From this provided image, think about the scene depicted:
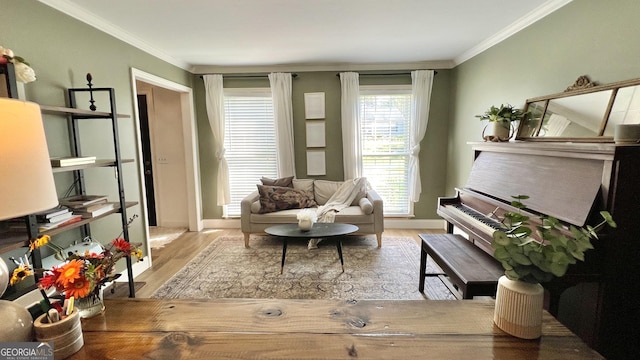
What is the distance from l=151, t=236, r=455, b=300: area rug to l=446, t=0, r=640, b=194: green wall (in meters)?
1.61

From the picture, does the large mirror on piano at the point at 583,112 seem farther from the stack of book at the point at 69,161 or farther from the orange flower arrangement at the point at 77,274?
the stack of book at the point at 69,161

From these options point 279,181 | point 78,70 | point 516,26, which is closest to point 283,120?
point 279,181

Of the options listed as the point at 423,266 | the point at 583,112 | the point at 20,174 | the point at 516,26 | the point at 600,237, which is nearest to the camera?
the point at 20,174

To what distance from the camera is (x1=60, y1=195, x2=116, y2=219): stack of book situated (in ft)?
7.14

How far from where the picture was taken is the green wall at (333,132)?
14.2ft

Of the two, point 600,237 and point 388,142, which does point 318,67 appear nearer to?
point 388,142

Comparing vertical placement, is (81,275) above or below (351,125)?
below

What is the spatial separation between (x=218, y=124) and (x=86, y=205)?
2.44 m

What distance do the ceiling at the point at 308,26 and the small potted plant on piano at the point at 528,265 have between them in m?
2.14

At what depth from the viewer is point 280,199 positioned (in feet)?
13.0

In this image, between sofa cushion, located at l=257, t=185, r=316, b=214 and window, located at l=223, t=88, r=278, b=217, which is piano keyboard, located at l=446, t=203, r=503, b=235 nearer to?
sofa cushion, located at l=257, t=185, r=316, b=214

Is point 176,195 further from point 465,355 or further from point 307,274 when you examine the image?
point 465,355

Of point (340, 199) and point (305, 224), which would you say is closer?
point (305, 224)

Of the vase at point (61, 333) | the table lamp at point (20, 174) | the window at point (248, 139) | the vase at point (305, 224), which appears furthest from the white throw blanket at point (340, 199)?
the table lamp at point (20, 174)
